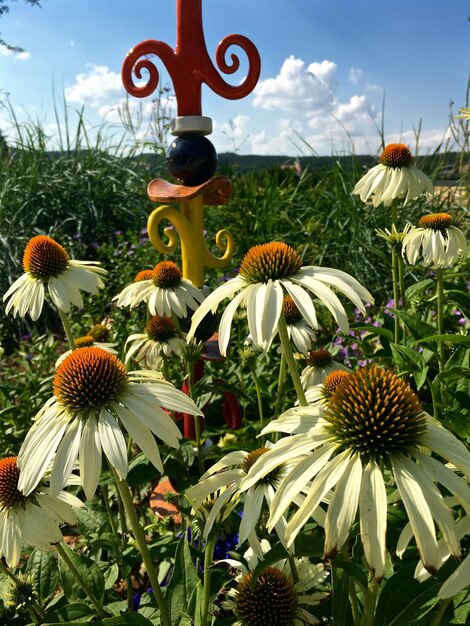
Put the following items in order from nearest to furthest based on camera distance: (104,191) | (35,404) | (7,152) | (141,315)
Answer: (35,404) → (141,315) → (104,191) → (7,152)

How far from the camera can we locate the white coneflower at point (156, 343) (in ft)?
5.49

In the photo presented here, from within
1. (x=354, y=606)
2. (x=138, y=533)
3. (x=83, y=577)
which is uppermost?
(x=138, y=533)

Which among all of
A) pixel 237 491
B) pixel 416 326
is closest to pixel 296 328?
pixel 416 326

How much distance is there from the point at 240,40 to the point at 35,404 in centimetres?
171

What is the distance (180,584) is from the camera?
96 cm

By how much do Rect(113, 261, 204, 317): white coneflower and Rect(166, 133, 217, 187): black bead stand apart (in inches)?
15.0

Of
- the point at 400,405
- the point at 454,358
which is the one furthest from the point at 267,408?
the point at 400,405

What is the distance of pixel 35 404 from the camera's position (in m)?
2.25

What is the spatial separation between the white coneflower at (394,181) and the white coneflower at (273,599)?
1249 mm

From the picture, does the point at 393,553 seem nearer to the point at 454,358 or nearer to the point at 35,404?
the point at 454,358

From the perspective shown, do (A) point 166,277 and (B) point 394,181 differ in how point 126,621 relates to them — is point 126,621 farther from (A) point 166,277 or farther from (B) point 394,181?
(B) point 394,181

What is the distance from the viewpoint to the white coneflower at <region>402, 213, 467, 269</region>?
1575 mm

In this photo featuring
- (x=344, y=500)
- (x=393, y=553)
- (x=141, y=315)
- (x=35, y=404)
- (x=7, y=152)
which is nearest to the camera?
(x=344, y=500)

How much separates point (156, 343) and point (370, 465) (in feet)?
3.80
